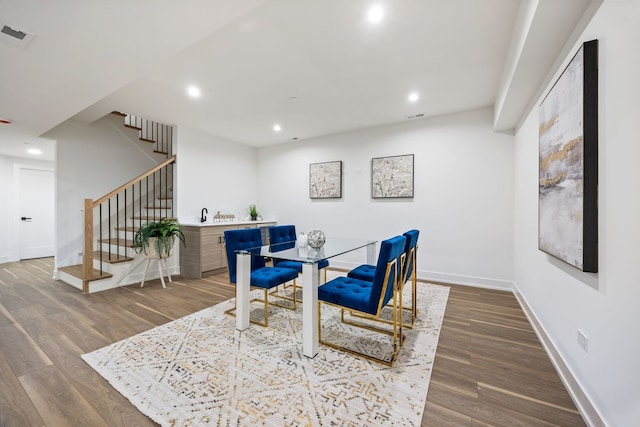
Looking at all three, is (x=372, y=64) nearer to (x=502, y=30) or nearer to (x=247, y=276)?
(x=502, y=30)

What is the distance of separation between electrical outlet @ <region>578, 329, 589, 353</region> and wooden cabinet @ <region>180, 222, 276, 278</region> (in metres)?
4.57

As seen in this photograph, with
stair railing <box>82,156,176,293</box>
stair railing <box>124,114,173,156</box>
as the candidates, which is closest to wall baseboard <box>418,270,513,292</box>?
stair railing <box>82,156,176,293</box>

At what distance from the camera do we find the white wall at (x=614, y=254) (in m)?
1.14

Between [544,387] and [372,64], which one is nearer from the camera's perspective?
[544,387]

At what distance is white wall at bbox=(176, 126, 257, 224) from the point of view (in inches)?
Result: 186

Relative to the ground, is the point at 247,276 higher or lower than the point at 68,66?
lower

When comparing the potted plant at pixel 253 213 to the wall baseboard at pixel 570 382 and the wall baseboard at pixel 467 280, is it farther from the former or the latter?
the wall baseboard at pixel 570 382

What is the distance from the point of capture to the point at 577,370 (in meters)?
1.63

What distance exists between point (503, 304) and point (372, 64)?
324 cm

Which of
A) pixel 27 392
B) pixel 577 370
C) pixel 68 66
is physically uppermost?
pixel 68 66

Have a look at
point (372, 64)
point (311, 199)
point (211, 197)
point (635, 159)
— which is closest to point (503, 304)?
point (635, 159)

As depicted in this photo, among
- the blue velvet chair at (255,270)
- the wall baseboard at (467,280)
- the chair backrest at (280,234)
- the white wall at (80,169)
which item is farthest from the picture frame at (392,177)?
the white wall at (80,169)

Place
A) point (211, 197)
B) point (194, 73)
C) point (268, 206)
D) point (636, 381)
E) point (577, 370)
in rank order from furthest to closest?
point (268, 206) < point (211, 197) < point (194, 73) < point (577, 370) < point (636, 381)

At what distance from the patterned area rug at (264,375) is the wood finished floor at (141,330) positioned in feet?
0.37
